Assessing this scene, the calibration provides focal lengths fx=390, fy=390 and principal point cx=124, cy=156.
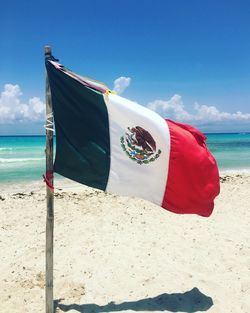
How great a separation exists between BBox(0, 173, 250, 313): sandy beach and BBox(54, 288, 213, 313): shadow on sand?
0.6 inches

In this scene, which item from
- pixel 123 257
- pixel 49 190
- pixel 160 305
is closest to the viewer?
pixel 49 190

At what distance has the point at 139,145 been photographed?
5.88m

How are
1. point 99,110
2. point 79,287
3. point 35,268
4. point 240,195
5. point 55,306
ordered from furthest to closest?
1. point 240,195
2. point 35,268
3. point 79,287
4. point 55,306
5. point 99,110

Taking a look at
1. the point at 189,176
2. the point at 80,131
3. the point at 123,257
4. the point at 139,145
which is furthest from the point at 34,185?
the point at 189,176

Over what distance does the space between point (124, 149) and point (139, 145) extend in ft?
0.77

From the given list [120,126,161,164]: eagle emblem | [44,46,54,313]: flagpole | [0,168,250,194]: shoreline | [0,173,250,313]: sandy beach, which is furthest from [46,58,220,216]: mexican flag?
[0,168,250,194]: shoreline

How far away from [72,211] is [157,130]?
5.82 metres

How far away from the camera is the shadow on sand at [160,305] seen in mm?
6340

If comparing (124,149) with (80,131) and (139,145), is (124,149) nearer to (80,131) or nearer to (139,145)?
(139,145)

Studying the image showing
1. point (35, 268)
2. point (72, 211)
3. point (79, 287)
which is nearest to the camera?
point (79, 287)

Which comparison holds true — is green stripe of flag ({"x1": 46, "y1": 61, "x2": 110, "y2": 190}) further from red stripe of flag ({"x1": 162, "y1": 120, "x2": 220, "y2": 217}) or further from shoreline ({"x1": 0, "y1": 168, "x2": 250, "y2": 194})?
shoreline ({"x1": 0, "y1": 168, "x2": 250, "y2": 194})

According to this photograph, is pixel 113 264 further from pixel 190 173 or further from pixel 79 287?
pixel 190 173

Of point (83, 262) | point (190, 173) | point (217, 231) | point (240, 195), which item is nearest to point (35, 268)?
point (83, 262)

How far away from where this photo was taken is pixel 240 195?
561 inches
